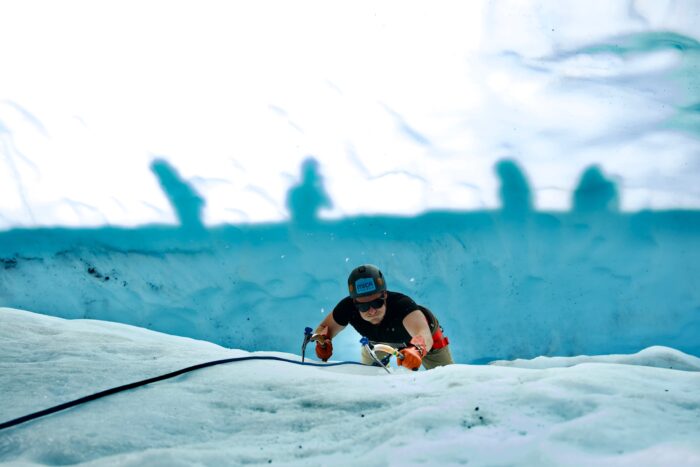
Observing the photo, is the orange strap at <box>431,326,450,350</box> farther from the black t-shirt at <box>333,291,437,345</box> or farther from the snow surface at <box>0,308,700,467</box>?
the snow surface at <box>0,308,700,467</box>

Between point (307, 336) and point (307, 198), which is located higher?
point (307, 198)

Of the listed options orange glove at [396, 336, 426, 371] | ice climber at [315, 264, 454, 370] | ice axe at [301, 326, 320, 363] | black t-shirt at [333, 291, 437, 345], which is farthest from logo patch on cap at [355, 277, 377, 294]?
orange glove at [396, 336, 426, 371]

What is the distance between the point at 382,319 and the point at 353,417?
186 centimetres

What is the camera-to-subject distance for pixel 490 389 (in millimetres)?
1745

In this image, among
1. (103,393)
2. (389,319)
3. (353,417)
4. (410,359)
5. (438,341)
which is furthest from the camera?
(438,341)

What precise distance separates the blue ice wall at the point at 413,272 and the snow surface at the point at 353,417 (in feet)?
13.8

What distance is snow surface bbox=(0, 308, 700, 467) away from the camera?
1.31 metres

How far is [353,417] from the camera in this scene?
5.51ft

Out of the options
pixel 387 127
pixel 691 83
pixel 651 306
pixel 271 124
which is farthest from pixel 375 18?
pixel 651 306

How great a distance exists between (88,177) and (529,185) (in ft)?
16.4

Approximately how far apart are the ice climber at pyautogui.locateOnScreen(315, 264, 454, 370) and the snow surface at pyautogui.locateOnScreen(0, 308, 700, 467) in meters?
1.06

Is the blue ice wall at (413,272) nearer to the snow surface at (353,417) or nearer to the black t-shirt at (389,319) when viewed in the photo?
the black t-shirt at (389,319)

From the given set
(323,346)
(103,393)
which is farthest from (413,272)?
(103,393)

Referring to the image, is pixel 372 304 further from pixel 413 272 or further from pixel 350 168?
pixel 413 272
